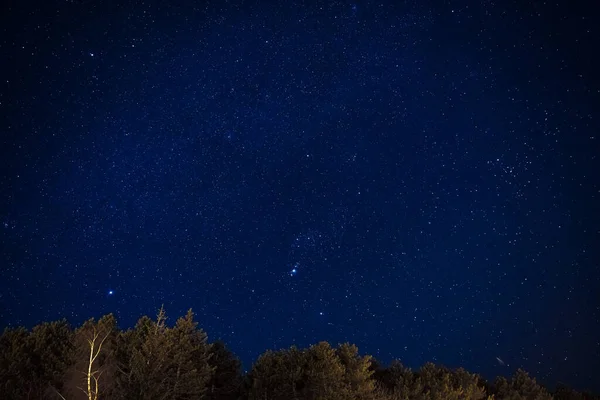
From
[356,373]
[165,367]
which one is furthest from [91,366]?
[356,373]

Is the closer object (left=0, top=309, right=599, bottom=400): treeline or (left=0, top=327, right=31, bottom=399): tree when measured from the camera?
(left=0, top=327, right=31, bottom=399): tree

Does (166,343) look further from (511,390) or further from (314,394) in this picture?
(511,390)

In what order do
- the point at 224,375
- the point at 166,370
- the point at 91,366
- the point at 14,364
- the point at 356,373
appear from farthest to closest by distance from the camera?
the point at 224,375
the point at 356,373
the point at 166,370
the point at 14,364
the point at 91,366

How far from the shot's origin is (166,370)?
15.5 meters

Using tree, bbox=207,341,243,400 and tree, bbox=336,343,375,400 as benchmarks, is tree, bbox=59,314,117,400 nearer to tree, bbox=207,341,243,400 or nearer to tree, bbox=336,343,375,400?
tree, bbox=207,341,243,400

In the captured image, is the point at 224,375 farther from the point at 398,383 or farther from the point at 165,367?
the point at 398,383

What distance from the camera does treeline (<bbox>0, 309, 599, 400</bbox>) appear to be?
14688 millimetres

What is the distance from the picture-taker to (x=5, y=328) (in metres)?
17.0

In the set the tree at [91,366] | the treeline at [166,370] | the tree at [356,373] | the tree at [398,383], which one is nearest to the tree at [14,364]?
the treeline at [166,370]

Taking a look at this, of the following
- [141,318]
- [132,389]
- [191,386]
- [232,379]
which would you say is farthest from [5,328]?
[232,379]

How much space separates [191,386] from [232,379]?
23.2 feet

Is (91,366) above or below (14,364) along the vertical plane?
below

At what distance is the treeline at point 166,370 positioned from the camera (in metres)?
14.7

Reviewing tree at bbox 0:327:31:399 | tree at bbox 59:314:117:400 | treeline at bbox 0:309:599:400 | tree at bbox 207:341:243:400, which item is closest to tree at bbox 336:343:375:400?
treeline at bbox 0:309:599:400
